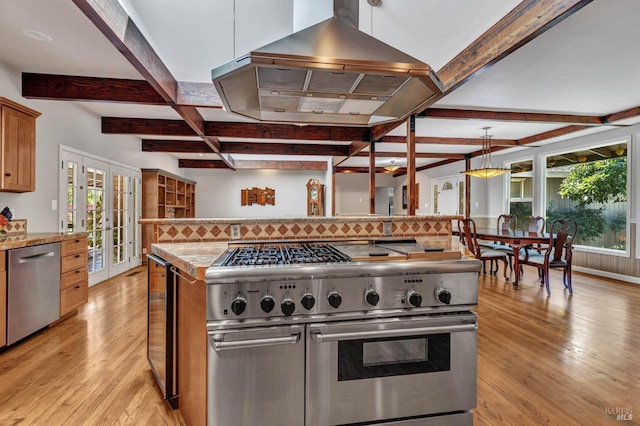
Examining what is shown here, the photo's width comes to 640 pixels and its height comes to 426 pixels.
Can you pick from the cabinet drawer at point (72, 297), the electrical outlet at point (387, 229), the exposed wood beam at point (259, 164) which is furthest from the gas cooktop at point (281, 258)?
the exposed wood beam at point (259, 164)

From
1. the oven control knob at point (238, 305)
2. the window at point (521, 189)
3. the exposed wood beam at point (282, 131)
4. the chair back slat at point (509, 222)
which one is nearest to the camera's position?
the oven control knob at point (238, 305)

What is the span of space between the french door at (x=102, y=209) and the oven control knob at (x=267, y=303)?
3959mm

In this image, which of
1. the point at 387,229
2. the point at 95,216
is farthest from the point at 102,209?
the point at 387,229

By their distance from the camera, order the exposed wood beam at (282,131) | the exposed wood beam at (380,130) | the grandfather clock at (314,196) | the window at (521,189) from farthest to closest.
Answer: the grandfather clock at (314,196), the window at (521,189), the exposed wood beam at (282,131), the exposed wood beam at (380,130)

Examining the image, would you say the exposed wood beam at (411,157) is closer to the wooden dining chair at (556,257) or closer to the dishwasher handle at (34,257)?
the wooden dining chair at (556,257)

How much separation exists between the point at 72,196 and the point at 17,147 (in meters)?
1.36

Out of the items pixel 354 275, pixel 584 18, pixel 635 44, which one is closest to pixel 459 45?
pixel 584 18

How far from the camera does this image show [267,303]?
1.29m

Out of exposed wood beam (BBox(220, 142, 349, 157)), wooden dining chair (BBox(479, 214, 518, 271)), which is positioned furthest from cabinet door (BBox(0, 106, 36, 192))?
wooden dining chair (BBox(479, 214, 518, 271))

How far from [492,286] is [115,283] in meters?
5.44

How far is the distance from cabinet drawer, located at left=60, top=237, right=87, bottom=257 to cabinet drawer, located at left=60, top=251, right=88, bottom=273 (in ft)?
0.13

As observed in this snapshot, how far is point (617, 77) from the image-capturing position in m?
3.35

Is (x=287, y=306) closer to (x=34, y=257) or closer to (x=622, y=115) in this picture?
(x=34, y=257)

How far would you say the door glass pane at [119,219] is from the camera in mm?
5250
